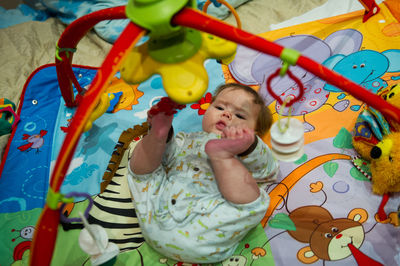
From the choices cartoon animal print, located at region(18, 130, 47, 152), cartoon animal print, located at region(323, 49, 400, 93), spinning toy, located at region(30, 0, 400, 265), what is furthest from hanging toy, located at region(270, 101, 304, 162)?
cartoon animal print, located at region(18, 130, 47, 152)

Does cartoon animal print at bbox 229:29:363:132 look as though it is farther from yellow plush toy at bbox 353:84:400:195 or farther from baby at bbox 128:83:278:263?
baby at bbox 128:83:278:263

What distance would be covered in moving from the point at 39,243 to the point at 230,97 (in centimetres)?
67

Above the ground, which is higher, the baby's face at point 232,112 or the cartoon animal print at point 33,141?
the baby's face at point 232,112

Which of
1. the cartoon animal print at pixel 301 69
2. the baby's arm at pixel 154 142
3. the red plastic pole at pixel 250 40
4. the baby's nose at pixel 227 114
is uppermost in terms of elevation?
the red plastic pole at pixel 250 40

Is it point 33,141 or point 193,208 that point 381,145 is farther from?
point 33,141

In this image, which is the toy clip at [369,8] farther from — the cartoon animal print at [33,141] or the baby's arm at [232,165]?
the cartoon animal print at [33,141]

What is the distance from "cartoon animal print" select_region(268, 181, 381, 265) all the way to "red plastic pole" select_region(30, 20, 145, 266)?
589 millimetres

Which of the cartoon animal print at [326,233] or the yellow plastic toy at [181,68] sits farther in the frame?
the cartoon animal print at [326,233]

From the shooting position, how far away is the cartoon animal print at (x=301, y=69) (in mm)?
1272

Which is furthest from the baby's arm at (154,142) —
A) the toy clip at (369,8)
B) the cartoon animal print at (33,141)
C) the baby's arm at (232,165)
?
the toy clip at (369,8)

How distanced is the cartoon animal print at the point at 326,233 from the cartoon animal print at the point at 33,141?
2.94 feet

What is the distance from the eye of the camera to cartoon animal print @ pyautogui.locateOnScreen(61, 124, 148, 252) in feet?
3.33

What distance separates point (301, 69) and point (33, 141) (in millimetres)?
1061

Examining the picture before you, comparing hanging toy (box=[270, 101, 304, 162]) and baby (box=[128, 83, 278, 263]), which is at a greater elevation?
hanging toy (box=[270, 101, 304, 162])
